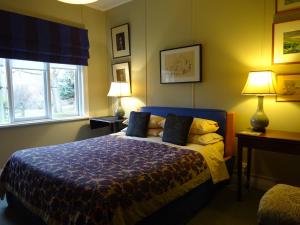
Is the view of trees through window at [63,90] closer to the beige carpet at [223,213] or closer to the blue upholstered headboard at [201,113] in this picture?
the blue upholstered headboard at [201,113]

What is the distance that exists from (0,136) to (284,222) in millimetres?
3496

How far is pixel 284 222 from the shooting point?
142 cm

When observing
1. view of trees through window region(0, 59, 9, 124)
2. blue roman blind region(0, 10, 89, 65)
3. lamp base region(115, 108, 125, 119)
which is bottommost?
lamp base region(115, 108, 125, 119)

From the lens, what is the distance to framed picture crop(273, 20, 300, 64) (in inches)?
94.6

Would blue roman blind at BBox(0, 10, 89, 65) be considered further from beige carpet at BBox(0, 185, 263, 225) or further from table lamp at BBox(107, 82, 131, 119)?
beige carpet at BBox(0, 185, 263, 225)

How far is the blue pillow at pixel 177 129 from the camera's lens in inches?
104

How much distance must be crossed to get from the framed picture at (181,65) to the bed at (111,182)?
850 mm

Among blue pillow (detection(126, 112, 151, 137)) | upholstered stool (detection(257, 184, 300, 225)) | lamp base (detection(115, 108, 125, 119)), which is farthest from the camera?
lamp base (detection(115, 108, 125, 119))

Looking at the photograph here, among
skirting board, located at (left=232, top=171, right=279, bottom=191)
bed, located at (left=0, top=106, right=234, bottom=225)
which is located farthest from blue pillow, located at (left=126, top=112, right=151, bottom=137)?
skirting board, located at (left=232, top=171, right=279, bottom=191)

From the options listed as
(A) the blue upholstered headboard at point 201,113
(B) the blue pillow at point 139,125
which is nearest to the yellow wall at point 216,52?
(A) the blue upholstered headboard at point 201,113

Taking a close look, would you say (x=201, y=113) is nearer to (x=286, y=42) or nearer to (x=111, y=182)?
(x=286, y=42)

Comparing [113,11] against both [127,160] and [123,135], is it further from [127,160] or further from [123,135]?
[127,160]

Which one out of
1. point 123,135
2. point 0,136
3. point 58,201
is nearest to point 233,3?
point 123,135

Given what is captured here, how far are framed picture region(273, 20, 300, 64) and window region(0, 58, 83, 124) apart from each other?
3.17 meters
